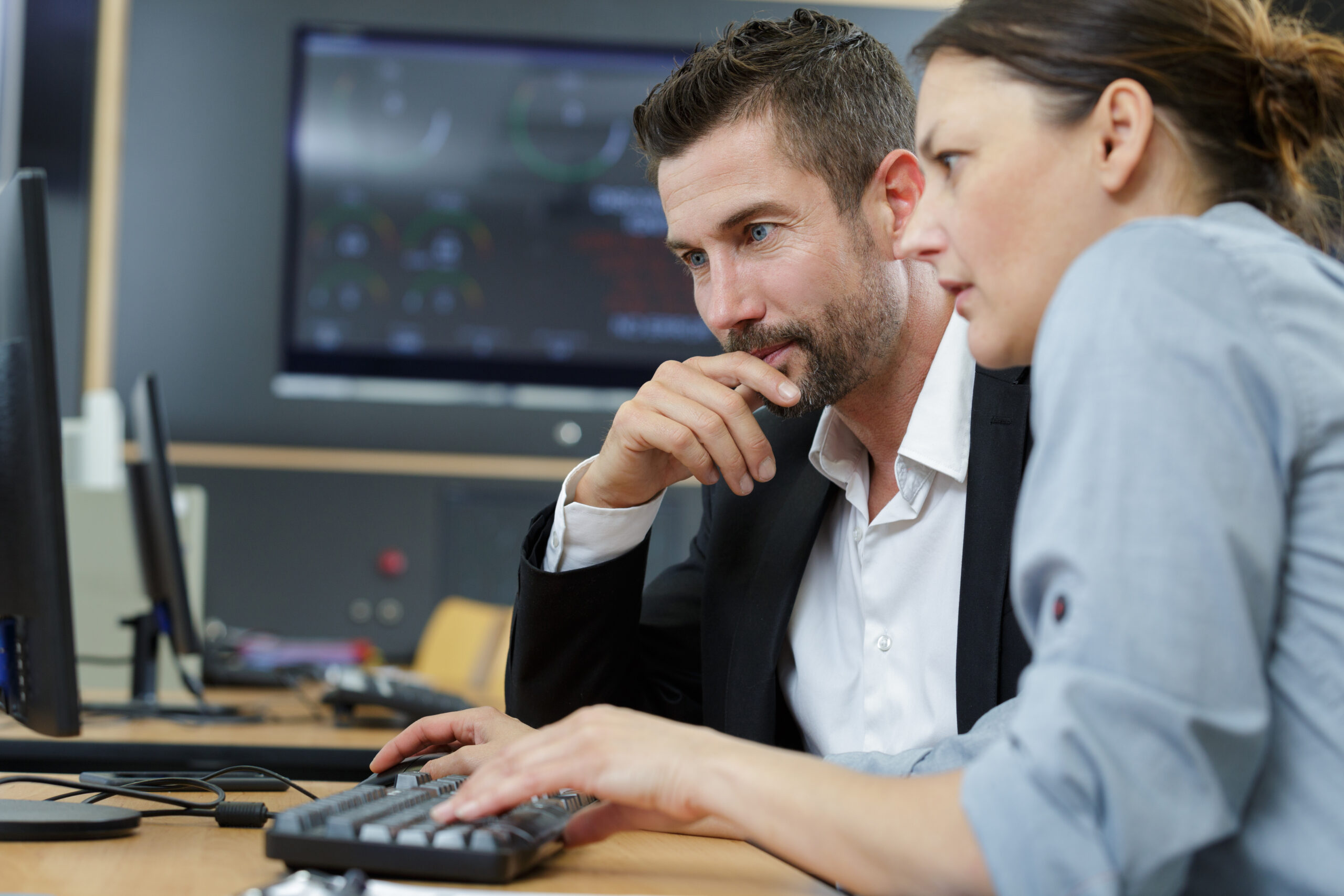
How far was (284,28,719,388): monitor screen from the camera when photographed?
4223mm

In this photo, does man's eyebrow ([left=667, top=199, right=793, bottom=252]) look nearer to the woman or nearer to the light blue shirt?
the woman

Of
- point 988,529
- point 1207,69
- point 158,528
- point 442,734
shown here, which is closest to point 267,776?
point 442,734

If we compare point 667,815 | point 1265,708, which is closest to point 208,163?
point 667,815

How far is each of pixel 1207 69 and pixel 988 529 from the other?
527mm

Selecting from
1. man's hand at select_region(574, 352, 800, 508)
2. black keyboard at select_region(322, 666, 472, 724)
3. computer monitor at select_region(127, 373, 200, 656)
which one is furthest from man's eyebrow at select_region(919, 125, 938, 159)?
computer monitor at select_region(127, 373, 200, 656)

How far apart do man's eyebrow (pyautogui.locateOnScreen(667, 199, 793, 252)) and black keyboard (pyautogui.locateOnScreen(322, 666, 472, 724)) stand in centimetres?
95

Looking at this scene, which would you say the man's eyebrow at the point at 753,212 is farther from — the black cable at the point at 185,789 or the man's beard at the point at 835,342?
the black cable at the point at 185,789

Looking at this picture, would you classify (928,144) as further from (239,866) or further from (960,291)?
(239,866)

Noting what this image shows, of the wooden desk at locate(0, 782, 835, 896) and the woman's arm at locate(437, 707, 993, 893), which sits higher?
the woman's arm at locate(437, 707, 993, 893)

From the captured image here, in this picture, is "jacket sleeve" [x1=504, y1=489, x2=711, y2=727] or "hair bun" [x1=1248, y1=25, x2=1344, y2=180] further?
"jacket sleeve" [x1=504, y1=489, x2=711, y2=727]

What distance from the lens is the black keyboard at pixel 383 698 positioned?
6.62ft

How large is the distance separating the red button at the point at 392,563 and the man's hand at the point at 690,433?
2.93 meters

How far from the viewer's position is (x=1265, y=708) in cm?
56

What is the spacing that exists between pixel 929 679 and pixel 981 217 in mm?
655
